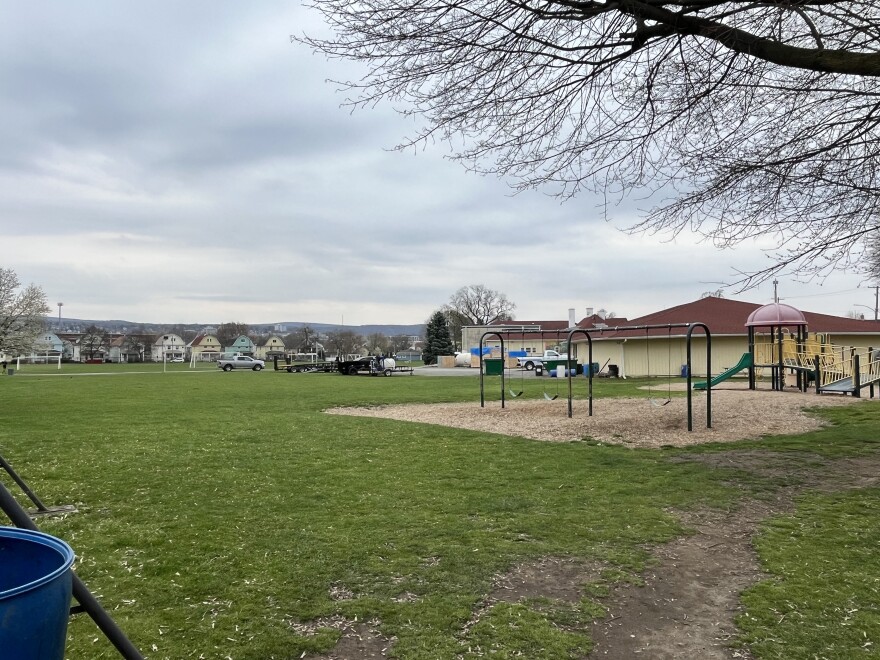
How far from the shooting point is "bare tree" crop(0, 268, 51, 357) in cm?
3375

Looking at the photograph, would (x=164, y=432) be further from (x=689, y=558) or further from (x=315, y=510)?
(x=689, y=558)

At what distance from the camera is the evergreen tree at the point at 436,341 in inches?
3108

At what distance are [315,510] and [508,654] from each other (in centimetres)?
330

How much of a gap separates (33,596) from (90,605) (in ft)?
1.59

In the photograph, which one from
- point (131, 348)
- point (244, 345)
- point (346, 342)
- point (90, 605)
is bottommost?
point (90, 605)

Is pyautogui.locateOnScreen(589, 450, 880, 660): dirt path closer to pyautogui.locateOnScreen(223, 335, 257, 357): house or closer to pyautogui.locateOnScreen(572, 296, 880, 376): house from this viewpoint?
pyautogui.locateOnScreen(572, 296, 880, 376): house

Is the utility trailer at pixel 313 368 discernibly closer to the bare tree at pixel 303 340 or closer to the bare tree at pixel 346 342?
the bare tree at pixel 346 342

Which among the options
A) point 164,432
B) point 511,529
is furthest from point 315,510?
point 164,432

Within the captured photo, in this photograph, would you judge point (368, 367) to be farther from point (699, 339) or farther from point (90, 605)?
point (90, 605)

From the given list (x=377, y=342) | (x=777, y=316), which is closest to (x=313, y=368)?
(x=777, y=316)

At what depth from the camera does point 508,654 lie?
→ 3121 millimetres

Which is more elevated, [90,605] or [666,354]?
[666,354]

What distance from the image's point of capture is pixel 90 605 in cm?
216

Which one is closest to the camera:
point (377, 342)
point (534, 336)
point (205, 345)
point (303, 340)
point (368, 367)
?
point (368, 367)
